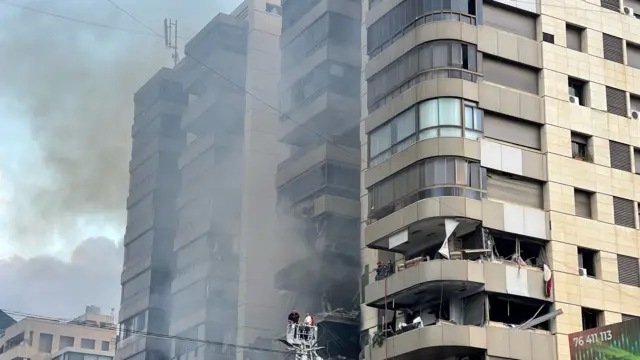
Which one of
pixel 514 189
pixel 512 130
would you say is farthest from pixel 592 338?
pixel 512 130

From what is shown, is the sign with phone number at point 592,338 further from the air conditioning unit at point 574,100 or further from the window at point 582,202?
the air conditioning unit at point 574,100

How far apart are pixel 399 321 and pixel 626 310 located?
481 inches

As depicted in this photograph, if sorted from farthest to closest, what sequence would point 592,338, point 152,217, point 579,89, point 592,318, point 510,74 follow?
point 152,217, point 579,89, point 510,74, point 592,318, point 592,338

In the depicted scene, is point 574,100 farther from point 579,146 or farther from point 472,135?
point 472,135

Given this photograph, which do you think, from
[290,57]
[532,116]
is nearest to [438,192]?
[532,116]

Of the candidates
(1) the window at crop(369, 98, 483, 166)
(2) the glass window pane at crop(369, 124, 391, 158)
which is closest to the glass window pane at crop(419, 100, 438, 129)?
(1) the window at crop(369, 98, 483, 166)

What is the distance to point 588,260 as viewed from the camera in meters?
56.5

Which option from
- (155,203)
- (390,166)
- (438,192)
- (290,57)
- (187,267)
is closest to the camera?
(438,192)

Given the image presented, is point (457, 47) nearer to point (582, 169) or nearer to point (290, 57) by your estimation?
point (582, 169)

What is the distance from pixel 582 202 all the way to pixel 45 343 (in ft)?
354

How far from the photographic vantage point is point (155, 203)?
323 feet

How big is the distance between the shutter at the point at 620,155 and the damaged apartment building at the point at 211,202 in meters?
27.2

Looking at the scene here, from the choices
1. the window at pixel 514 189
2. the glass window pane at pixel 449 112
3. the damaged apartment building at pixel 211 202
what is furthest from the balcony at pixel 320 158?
Answer: the window at pixel 514 189

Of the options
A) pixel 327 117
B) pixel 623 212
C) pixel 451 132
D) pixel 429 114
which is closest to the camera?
pixel 451 132
